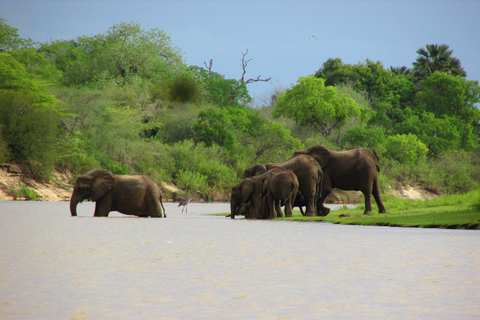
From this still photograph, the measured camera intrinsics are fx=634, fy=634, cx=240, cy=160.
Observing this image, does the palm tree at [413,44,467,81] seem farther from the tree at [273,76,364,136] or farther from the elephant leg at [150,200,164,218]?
the elephant leg at [150,200,164,218]

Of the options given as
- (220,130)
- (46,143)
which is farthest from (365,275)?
(220,130)

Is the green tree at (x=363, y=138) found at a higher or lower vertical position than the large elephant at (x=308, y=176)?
higher

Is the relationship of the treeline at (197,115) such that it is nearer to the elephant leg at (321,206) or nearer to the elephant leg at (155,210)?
the elephant leg at (155,210)

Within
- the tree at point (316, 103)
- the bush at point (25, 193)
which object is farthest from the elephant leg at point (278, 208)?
the tree at point (316, 103)

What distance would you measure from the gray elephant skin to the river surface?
6.09 metres

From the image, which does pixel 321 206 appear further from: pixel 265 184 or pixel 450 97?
pixel 450 97

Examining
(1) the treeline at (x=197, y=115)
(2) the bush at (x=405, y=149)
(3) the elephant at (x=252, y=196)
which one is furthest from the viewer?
(2) the bush at (x=405, y=149)

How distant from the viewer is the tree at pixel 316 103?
5194 cm

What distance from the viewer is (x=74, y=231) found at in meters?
13.4

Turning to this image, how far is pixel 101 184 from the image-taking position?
18266 millimetres

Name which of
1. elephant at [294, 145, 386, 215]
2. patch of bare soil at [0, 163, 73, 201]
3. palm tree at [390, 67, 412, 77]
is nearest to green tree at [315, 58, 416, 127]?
palm tree at [390, 67, 412, 77]

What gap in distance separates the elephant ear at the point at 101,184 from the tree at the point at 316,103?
35.0m

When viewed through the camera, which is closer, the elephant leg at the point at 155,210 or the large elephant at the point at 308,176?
the large elephant at the point at 308,176

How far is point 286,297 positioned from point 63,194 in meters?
34.6
